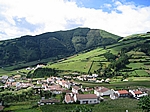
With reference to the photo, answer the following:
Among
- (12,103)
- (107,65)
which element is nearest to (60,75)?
(107,65)

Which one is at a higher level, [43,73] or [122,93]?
[43,73]

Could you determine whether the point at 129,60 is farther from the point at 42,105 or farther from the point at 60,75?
the point at 42,105

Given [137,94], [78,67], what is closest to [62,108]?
[137,94]

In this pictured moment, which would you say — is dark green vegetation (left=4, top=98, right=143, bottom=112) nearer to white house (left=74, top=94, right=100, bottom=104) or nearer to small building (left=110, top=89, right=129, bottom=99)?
white house (left=74, top=94, right=100, bottom=104)

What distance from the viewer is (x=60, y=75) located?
118250 mm

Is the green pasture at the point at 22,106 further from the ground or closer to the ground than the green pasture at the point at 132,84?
closer to the ground

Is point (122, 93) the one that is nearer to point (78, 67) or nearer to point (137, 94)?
point (137, 94)

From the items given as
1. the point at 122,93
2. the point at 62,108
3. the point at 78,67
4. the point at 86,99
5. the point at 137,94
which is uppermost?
the point at 78,67

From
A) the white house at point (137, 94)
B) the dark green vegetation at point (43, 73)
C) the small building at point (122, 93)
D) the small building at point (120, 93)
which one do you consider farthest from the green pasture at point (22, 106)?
the dark green vegetation at point (43, 73)

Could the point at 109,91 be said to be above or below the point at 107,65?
below

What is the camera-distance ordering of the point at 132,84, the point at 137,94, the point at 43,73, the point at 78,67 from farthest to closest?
the point at 78,67
the point at 43,73
the point at 132,84
the point at 137,94

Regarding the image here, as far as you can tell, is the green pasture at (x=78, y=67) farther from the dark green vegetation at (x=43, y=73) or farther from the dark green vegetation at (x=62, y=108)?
the dark green vegetation at (x=62, y=108)

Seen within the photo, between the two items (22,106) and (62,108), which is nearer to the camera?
(62,108)

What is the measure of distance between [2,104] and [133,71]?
70.5 m
